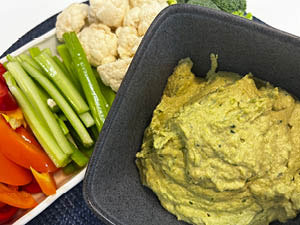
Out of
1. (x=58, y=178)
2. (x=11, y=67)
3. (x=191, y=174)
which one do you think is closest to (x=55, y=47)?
(x=11, y=67)

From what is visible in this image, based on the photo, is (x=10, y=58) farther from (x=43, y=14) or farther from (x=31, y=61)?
(x=43, y=14)

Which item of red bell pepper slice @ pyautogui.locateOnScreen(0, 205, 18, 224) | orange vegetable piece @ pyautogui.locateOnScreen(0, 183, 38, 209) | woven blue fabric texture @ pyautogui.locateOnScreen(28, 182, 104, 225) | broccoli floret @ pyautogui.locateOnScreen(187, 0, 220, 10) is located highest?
broccoli floret @ pyautogui.locateOnScreen(187, 0, 220, 10)

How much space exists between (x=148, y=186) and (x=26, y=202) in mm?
643

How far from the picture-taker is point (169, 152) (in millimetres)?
1300

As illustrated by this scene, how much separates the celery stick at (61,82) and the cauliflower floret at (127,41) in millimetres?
300

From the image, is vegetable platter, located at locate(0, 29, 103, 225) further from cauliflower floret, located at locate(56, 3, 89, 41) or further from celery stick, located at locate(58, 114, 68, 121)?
celery stick, located at locate(58, 114, 68, 121)

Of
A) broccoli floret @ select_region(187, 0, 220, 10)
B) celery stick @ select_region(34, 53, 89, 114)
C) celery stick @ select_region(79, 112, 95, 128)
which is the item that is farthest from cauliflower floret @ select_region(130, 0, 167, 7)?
celery stick @ select_region(79, 112, 95, 128)

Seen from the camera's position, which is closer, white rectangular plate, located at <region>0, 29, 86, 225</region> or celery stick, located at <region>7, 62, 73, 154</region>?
white rectangular plate, located at <region>0, 29, 86, 225</region>

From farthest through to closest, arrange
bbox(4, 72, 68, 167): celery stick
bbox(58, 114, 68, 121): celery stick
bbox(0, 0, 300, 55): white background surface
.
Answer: bbox(0, 0, 300, 55): white background surface
bbox(58, 114, 68, 121): celery stick
bbox(4, 72, 68, 167): celery stick

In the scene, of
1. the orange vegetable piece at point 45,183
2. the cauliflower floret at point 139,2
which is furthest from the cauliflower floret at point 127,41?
the orange vegetable piece at point 45,183

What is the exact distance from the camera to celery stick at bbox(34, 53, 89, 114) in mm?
1812

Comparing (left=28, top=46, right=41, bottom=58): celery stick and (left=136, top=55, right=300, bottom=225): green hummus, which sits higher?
(left=28, top=46, right=41, bottom=58): celery stick

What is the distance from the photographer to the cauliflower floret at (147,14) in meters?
1.81

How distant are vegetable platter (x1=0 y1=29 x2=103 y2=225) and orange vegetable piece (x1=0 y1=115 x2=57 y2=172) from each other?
77 mm
